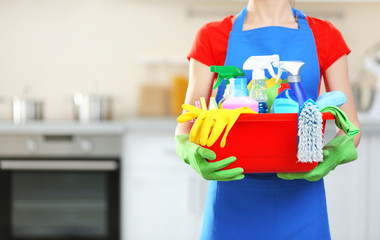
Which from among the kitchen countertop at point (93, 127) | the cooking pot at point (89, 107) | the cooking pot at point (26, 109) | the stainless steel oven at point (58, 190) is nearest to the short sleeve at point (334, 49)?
the kitchen countertop at point (93, 127)

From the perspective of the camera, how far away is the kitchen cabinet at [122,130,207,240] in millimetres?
2260

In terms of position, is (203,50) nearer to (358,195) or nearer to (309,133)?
(309,133)

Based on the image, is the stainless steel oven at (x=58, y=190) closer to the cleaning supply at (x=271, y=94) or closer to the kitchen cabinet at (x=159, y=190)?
the kitchen cabinet at (x=159, y=190)

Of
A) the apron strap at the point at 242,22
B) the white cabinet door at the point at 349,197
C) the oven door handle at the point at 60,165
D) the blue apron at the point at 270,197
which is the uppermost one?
the apron strap at the point at 242,22

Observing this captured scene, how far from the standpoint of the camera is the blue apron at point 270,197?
0.98 metres

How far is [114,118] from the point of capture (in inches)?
111

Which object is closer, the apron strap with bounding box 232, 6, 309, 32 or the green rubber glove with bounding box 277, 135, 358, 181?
the green rubber glove with bounding box 277, 135, 358, 181

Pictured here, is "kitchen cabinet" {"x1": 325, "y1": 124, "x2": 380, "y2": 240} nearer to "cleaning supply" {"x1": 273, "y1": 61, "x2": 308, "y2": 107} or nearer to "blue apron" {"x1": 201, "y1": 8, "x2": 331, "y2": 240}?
"blue apron" {"x1": 201, "y1": 8, "x2": 331, "y2": 240}

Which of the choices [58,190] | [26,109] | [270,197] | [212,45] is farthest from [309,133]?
[26,109]

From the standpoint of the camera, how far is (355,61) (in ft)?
9.18

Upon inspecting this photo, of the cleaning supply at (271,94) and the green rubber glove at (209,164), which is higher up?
the cleaning supply at (271,94)

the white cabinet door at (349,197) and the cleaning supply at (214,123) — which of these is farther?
the white cabinet door at (349,197)

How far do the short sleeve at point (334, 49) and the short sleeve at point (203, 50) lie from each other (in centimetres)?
25

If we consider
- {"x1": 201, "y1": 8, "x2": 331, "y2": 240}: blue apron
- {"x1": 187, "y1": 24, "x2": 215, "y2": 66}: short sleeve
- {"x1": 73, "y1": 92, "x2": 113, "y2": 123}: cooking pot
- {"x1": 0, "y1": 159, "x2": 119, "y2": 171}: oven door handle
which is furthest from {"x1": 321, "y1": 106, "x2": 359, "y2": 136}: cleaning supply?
{"x1": 73, "y1": 92, "x2": 113, "y2": 123}: cooking pot
